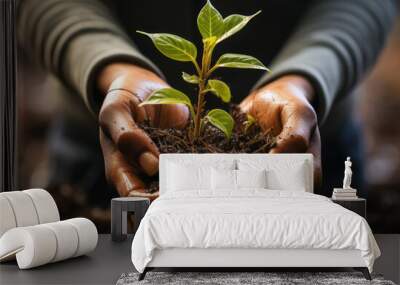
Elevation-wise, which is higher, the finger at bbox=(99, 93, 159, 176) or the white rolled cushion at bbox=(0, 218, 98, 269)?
the finger at bbox=(99, 93, 159, 176)

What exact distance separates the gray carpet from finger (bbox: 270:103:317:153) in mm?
2173

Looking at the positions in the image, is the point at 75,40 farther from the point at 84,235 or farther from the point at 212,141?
the point at 84,235

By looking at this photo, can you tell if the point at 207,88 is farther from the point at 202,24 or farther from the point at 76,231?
the point at 76,231

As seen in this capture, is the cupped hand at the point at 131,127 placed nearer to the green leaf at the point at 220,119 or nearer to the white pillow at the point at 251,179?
the green leaf at the point at 220,119

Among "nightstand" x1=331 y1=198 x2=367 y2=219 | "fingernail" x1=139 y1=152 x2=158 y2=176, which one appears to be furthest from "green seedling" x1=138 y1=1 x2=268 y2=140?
"nightstand" x1=331 y1=198 x2=367 y2=219

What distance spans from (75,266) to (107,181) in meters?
1.88

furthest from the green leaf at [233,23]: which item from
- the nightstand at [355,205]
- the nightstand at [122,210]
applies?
the nightstand at [355,205]

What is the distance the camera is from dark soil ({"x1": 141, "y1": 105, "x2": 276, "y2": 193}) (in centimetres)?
707

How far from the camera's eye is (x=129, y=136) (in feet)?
23.1

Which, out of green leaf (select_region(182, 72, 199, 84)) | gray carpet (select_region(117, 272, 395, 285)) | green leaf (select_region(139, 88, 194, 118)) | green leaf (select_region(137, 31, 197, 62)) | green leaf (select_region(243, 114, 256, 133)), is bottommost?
gray carpet (select_region(117, 272, 395, 285))

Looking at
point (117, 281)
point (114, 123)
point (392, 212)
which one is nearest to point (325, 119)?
point (392, 212)

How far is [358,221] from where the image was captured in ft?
15.6

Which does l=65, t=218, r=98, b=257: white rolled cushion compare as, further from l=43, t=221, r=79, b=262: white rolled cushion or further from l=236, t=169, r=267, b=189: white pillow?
l=236, t=169, r=267, b=189: white pillow

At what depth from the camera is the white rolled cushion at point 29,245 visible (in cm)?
512
